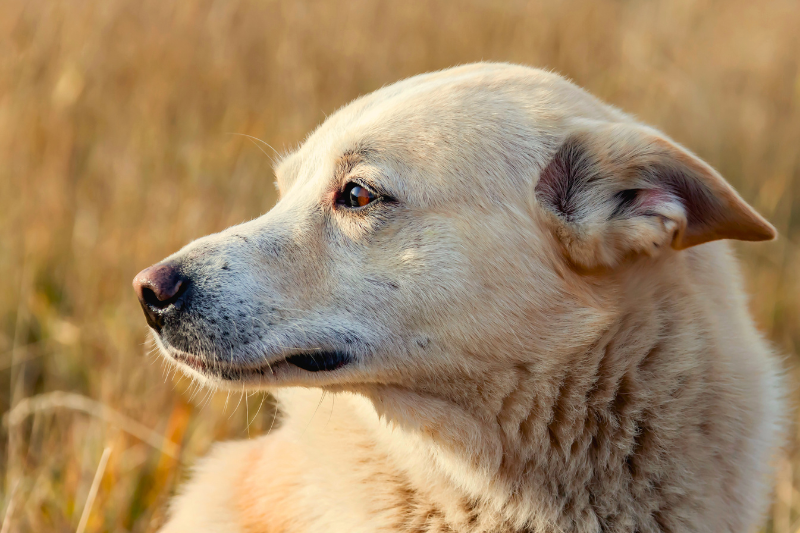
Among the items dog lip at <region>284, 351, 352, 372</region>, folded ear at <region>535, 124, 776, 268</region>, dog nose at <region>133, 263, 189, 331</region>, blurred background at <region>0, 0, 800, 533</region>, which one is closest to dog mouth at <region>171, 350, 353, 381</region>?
dog lip at <region>284, 351, 352, 372</region>

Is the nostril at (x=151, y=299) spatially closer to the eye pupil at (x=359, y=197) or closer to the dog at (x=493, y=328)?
the dog at (x=493, y=328)

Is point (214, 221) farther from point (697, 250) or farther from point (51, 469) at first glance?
point (697, 250)

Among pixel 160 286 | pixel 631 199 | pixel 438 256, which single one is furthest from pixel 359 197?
pixel 631 199

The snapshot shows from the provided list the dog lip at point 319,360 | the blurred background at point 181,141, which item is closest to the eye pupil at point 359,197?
the dog lip at point 319,360

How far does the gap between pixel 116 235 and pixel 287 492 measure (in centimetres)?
245

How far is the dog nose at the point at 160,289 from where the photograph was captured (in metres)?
1.90

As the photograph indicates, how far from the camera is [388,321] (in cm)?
193

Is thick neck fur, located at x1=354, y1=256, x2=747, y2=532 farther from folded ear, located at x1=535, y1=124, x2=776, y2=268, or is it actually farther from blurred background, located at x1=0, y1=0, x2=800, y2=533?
blurred background, located at x1=0, y1=0, x2=800, y2=533

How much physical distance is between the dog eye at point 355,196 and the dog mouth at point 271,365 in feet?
1.37

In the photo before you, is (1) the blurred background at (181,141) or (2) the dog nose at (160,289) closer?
(2) the dog nose at (160,289)

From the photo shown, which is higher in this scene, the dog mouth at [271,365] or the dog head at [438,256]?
the dog head at [438,256]

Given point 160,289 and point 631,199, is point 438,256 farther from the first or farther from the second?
point 160,289

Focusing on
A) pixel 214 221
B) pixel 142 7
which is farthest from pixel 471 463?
pixel 142 7

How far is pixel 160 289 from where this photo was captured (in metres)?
1.90
